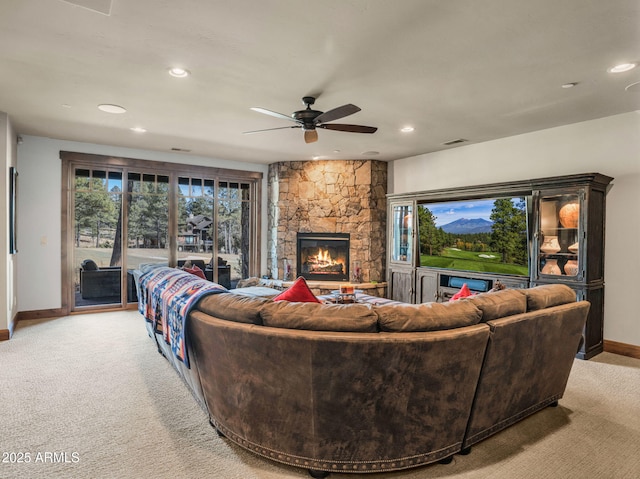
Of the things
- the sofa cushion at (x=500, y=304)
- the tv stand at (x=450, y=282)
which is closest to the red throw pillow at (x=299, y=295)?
the sofa cushion at (x=500, y=304)

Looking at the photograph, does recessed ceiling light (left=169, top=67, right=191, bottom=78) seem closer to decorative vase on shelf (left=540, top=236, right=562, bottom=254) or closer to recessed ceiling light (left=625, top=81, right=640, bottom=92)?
recessed ceiling light (left=625, top=81, right=640, bottom=92)

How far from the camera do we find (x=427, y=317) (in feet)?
6.24

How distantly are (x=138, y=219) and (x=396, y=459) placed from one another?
558 centimetres

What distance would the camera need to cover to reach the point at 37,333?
14.9ft

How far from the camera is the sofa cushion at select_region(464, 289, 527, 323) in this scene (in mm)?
2107

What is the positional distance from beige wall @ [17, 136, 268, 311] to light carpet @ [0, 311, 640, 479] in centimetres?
194

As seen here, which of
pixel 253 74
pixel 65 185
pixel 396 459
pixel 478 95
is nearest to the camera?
pixel 396 459

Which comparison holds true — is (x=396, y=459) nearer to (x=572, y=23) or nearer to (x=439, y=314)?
(x=439, y=314)

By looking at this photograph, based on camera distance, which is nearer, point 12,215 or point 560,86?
point 560,86

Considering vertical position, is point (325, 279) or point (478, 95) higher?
point (478, 95)

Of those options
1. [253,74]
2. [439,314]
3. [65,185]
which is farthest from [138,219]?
[439,314]

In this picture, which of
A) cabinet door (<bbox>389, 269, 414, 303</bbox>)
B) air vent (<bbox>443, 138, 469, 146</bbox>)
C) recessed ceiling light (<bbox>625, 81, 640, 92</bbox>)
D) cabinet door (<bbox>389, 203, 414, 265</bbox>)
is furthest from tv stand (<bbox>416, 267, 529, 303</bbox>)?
recessed ceiling light (<bbox>625, 81, 640, 92</bbox>)

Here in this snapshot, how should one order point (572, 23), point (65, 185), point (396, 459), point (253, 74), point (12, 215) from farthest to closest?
point (65, 185), point (12, 215), point (253, 74), point (572, 23), point (396, 459)

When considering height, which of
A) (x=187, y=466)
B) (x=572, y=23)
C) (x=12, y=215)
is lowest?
(x=187, y=466)
